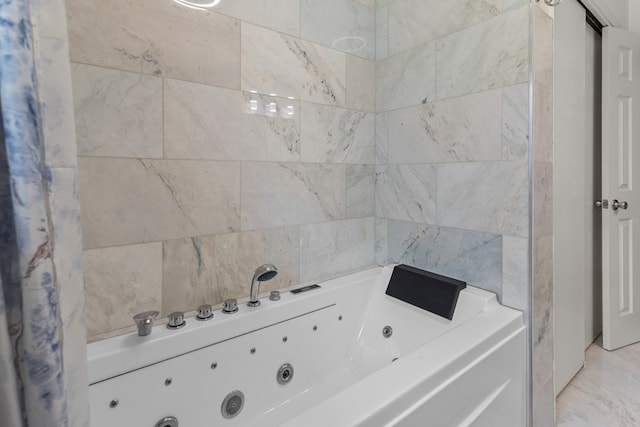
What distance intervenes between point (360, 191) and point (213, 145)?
2.93ft

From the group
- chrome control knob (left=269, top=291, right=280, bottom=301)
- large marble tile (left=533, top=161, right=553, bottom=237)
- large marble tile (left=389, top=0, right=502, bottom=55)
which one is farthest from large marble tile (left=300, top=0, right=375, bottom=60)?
chrome control knob (left=269, top=291, right=280, bottom=301)

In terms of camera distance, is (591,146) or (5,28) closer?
(5,28)

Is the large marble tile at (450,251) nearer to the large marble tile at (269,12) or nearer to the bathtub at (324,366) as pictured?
the bathtub at (324,366)

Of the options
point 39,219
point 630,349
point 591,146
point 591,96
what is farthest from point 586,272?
point 39,219

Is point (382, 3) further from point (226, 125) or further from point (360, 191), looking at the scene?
point (226, 125)

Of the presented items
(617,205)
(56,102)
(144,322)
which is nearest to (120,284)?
(144,322)

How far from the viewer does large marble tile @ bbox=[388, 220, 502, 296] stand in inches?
57.9

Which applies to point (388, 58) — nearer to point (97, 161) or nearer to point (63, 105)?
point (97, 161)

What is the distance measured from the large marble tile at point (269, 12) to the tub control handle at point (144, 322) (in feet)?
3.93

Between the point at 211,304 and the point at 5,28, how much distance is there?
1125 mm

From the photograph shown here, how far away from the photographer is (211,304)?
138 cm

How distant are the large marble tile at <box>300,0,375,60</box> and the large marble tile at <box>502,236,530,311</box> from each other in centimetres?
128

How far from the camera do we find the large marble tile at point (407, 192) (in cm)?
169

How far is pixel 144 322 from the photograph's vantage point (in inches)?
43.5
